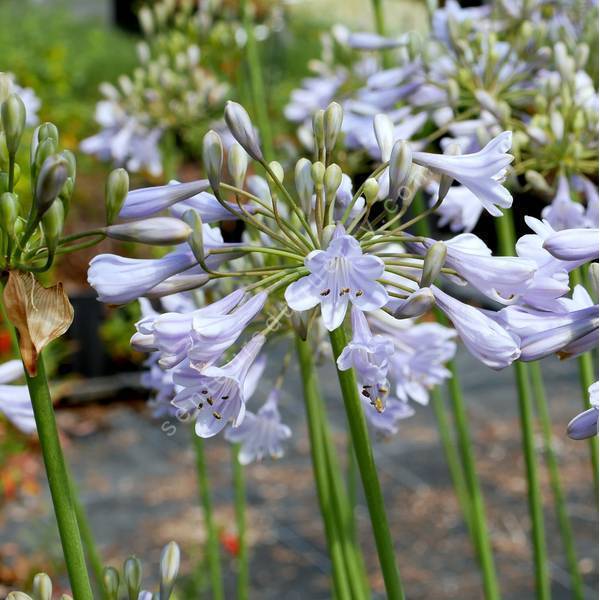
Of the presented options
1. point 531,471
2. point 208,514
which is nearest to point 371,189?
point 531,471

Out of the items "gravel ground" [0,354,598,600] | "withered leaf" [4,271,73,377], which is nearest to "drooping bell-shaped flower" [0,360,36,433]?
"withered leaf" [4,271,73,377]

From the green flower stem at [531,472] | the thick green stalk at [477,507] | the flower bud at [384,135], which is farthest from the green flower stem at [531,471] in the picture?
the flower bud at [384,135]

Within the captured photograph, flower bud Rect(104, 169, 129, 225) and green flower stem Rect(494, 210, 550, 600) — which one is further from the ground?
flower bud Rect(104, 169, 129, 225)

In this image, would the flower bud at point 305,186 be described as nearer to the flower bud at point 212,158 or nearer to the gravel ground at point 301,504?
the flower bud at point 212,158

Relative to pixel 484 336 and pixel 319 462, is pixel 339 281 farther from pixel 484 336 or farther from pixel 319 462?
pixel 319 462

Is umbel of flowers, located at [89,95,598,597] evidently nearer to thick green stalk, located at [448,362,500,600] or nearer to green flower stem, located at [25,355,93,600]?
green flower stem, located at [25,355,93,600]
